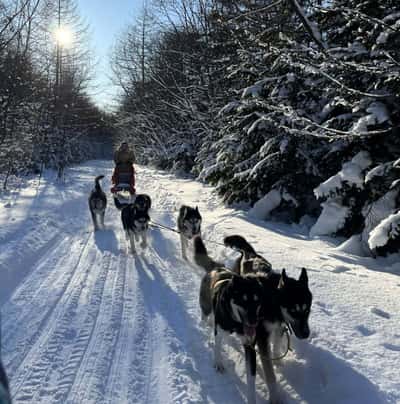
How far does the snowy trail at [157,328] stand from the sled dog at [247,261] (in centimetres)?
77

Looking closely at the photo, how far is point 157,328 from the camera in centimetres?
439

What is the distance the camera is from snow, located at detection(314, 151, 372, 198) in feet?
22.0

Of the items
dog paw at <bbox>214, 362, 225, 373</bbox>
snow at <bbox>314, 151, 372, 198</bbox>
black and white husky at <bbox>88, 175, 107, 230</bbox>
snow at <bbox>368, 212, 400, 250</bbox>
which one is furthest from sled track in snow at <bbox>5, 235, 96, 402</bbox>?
snow at <bbox>314, 151, 372, 198</bbox>

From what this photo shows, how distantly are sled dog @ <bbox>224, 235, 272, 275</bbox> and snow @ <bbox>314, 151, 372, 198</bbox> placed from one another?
2.64 meters

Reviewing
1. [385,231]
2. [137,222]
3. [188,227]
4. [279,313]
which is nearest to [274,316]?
[279,313]

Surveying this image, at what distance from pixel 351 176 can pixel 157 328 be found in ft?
14.2

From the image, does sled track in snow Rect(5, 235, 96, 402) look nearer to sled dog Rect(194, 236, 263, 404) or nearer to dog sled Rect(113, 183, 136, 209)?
sled dog Rect(194, 236, 263, 404)

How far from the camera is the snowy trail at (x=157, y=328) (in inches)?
127

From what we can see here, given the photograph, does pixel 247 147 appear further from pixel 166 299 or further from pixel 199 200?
pixel 166 299

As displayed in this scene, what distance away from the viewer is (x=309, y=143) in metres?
9.49

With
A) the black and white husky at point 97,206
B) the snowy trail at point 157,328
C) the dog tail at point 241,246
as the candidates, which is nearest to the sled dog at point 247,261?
the dog tail at point 241,246

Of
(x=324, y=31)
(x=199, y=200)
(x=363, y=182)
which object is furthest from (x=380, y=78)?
(x=199, y=200)

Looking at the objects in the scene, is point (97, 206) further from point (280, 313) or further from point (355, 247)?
point (280, 313)

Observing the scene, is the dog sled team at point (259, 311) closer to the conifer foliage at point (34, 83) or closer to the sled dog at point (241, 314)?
the sled dog at point (241, 314)
